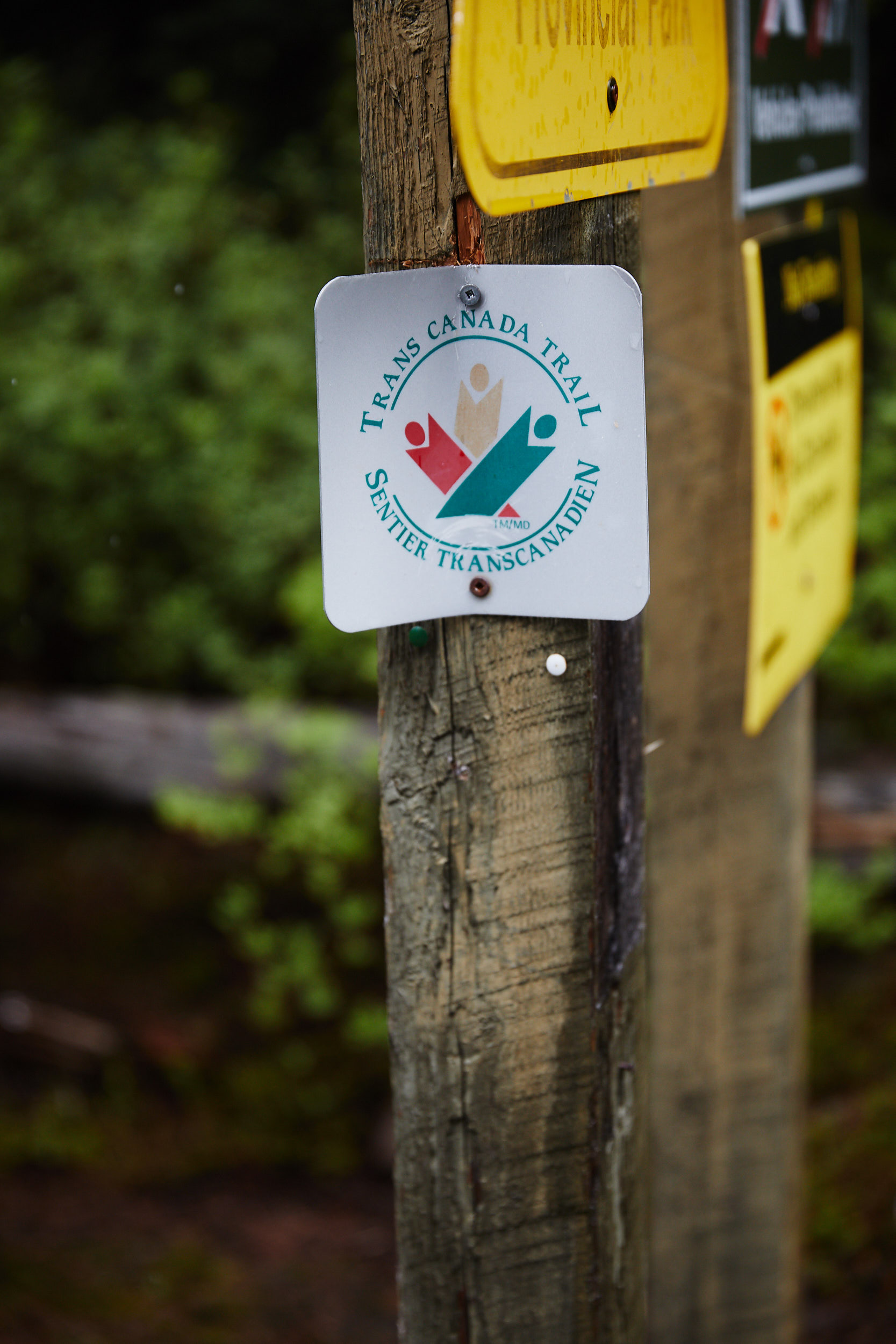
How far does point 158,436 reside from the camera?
510cm

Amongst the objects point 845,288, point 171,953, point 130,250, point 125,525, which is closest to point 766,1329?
point 845,288

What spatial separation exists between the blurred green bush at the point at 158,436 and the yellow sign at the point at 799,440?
9.10 feet

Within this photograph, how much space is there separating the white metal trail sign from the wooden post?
4 centimetres

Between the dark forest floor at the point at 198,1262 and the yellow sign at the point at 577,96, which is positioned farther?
the dark forest floor at the point at 198,1262

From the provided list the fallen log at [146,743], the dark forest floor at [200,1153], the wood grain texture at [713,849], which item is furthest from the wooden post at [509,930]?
the fallen log at [146,743]

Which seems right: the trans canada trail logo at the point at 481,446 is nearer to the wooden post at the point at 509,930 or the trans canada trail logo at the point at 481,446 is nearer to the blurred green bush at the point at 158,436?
the wooden post at the point at 509,930

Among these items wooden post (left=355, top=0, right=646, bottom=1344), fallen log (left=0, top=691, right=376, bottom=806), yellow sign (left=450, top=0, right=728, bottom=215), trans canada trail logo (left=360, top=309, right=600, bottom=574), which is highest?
fallen log (left=0, top=691, right=376, bottom=806)

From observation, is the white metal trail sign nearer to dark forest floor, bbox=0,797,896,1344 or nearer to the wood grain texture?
the wood grain texture

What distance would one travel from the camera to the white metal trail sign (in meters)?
1.00

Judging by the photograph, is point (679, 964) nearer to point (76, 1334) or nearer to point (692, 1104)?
point (692, 1104)

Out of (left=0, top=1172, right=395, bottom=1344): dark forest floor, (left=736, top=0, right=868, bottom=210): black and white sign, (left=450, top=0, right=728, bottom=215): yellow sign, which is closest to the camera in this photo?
(left=450, top=0, right=728, bottom=215): yellow sign

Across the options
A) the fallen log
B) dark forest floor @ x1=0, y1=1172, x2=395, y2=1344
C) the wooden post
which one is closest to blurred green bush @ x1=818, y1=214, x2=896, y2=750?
the fallen log

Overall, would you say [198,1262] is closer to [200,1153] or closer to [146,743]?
[200,1153]

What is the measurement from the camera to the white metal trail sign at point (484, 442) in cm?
100
